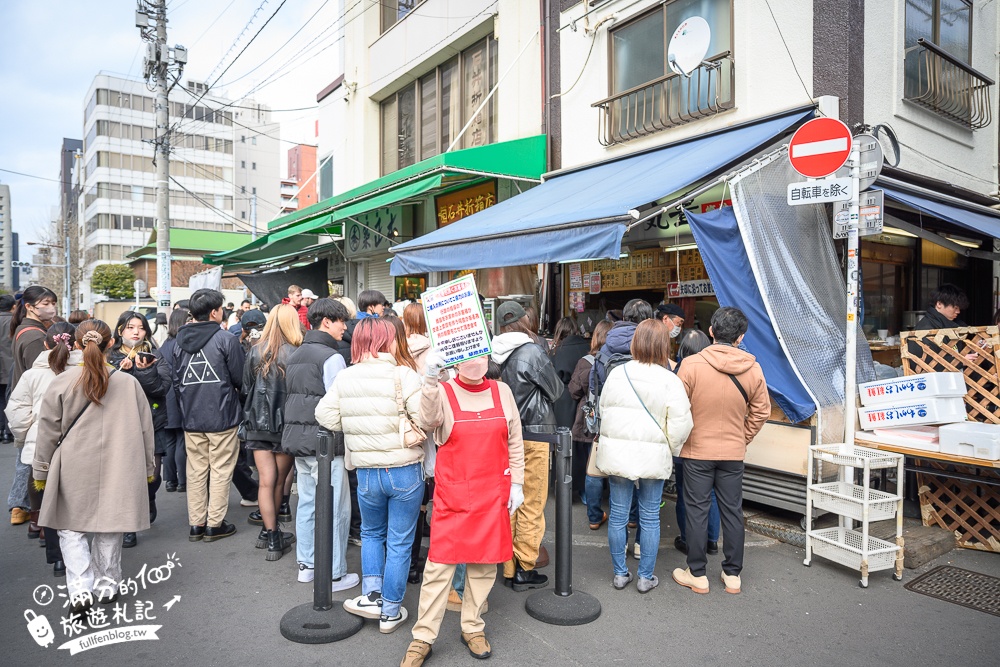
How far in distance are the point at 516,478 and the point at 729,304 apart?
281 cm

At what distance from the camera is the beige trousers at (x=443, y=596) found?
3.39 metres

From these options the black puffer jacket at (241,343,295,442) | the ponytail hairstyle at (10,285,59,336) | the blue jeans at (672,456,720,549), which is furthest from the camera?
the ponytail hairstyle at (10,285,59,336)

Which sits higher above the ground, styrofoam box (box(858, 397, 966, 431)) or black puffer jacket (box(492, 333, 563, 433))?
black puffer jacket (box(492, 333, 563, 433))

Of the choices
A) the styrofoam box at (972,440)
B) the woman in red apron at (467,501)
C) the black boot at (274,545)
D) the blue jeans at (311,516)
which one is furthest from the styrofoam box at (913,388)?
the black boot at (274,545)

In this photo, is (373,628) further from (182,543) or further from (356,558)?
(182,543)

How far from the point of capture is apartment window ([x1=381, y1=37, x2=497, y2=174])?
35.7 ft

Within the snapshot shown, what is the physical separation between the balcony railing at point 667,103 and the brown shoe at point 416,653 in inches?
248

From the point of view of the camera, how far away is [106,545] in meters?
4.12

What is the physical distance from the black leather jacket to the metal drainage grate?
9.55 feet

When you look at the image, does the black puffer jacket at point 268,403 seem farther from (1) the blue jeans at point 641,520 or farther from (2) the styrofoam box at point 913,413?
(2) the styrofoam box at point 913,413

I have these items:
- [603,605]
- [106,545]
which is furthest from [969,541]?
[106,545]

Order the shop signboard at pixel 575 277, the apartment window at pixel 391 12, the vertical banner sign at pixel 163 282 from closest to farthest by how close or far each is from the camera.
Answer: the shop signboard at pixel 575 277 < the apartment window at pixel 391 12 < the vertical banner sign at pixel 163 282

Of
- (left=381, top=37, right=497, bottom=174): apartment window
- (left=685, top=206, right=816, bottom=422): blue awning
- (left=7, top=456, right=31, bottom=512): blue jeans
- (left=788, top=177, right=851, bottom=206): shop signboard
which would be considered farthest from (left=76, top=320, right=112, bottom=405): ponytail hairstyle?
(left=381, top=37, right=497, bottom=174): apartment window

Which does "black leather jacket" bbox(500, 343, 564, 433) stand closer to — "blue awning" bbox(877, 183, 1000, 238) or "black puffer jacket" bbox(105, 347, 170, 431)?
"black puffer jacket" bbox(105, 347, 170, 431)
